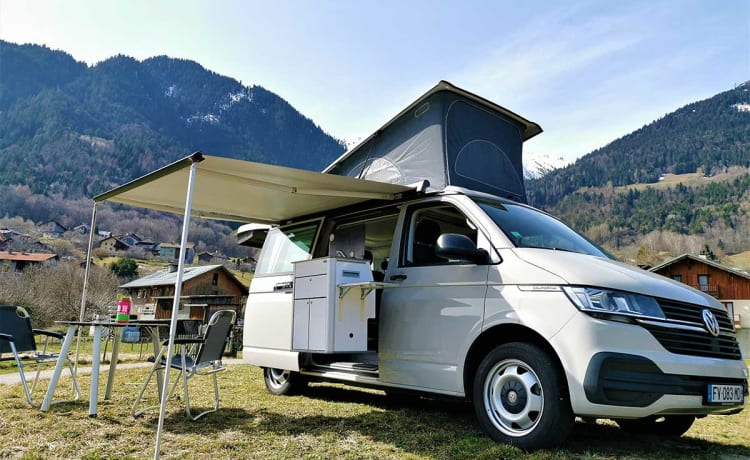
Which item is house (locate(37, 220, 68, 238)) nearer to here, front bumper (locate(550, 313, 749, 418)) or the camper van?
the camper van

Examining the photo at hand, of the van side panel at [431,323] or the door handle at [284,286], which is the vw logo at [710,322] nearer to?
the van side panel at [431,323]

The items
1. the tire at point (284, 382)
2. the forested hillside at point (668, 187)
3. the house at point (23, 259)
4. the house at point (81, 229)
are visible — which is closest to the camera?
the tire at point (284, 382)

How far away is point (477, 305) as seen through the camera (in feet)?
14.3

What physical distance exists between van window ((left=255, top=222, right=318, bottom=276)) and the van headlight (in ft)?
11.8

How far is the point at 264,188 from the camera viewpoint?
548 cm

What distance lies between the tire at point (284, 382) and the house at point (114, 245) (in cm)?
8561

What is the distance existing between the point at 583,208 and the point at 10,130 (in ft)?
469

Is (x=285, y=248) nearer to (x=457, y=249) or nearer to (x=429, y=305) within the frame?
(x=429, y=305)

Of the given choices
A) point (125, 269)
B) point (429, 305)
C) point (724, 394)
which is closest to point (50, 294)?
point (125, 269)

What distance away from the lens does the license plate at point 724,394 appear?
364 centimetres

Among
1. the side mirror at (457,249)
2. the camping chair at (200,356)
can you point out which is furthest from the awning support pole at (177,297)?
the side mirror at (457,249)

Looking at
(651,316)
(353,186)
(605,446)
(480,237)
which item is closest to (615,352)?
(651,316)

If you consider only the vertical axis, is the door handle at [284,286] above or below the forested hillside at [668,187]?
below

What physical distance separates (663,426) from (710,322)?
1334 mm
